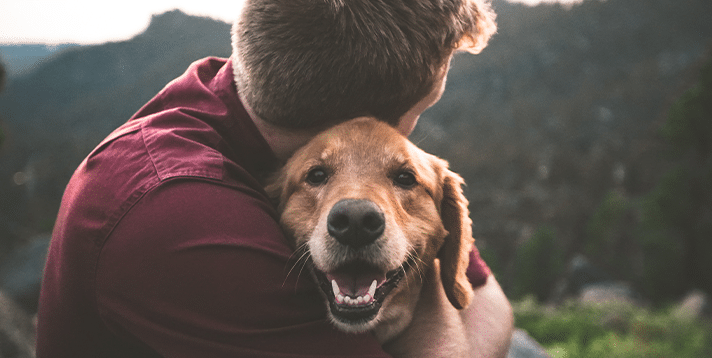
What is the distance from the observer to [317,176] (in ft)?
8.18

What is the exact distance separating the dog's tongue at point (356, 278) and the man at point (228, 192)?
0.15 m

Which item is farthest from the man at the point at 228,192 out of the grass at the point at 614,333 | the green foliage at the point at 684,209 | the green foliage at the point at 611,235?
the green foliage at the point at 611,235

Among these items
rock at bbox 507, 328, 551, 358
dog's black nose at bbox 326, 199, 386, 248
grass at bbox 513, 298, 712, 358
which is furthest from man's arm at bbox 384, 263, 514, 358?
grass at bbox 513, 298, 712, 358

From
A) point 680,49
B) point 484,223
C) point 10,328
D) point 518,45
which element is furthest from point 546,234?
point 680,49

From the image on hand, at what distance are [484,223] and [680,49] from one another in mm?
75485

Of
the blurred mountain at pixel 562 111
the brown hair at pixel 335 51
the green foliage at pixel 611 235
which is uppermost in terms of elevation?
the brown hair at pixel 335 51

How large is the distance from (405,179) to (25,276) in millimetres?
15605

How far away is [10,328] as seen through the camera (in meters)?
6.11

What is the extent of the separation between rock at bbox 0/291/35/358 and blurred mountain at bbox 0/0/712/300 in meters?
4.72

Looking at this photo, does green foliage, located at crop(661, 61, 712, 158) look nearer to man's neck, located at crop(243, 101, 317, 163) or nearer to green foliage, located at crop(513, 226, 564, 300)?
green foliage, located at crop(513, 226, 564, 300)

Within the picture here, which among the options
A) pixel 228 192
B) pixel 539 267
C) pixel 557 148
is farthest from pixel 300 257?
pixel 557 148

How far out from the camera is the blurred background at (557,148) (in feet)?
40.2

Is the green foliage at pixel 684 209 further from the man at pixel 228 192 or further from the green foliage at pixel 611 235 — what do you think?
the man at pixel 228 192

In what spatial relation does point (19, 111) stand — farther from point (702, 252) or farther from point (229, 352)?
point (702, 252)
